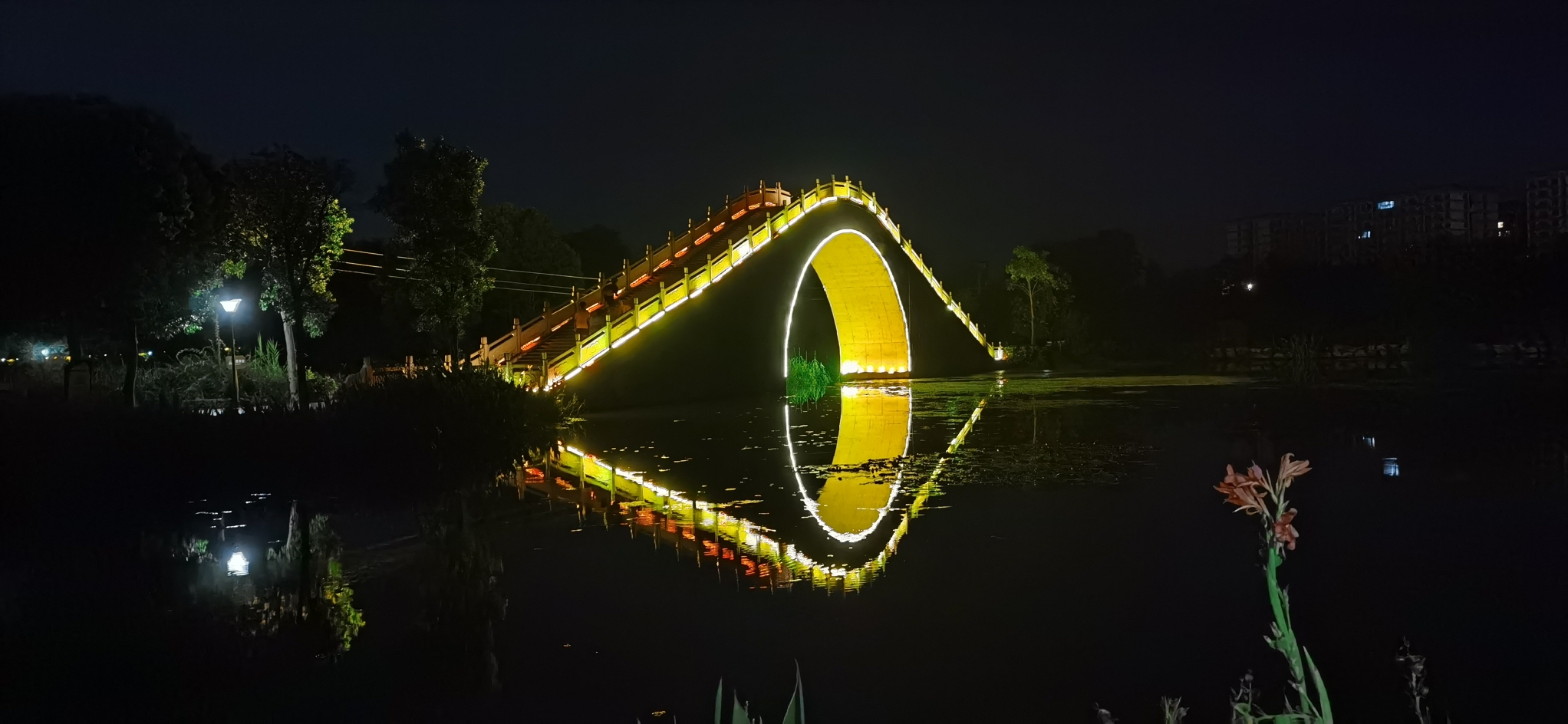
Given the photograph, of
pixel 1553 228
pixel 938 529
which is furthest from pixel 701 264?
pixel 1553 228

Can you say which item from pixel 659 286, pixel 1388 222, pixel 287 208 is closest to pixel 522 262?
pixel 659 286

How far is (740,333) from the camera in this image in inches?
1087

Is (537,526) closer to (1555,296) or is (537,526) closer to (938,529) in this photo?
(938,529)

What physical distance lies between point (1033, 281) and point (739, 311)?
102ft

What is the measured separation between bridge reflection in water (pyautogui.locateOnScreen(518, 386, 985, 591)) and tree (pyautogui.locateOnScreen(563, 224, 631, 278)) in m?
42.1

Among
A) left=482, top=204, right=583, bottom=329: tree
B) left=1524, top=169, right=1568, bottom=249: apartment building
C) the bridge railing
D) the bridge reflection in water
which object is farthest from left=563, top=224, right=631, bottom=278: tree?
left=1524, top=169, right=1568, bottom=249: apartment building

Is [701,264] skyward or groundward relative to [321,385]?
skyward

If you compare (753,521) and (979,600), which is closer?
(979,600)

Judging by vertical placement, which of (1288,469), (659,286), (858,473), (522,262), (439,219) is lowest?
(858,473)

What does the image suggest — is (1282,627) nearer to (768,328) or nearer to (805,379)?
(768,328)

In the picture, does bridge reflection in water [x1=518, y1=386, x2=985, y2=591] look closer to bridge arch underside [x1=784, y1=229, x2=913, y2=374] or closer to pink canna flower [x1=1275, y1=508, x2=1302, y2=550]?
pink canna flower [x1=1275, y1=508, x2=1302, y2=550]

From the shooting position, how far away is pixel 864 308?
1577 inches

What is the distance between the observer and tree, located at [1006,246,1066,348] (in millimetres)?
53938

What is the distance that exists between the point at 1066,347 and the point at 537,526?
49.8 metres
